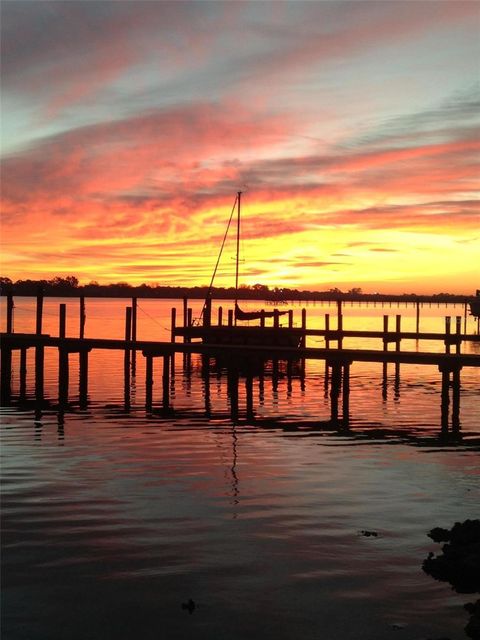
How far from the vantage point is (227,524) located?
1205 cm

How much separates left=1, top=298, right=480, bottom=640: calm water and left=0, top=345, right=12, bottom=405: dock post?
215 inches

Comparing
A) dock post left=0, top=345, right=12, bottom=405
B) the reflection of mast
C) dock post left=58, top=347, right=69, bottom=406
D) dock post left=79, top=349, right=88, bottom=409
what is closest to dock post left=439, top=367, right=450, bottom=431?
the reflection of mast

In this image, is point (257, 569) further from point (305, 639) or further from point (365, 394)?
point (365, 394)

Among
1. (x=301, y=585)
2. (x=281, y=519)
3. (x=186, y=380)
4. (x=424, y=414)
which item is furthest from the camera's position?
(x=186, y=380)

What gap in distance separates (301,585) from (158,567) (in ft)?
6.18

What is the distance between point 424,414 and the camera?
25422 millimetres

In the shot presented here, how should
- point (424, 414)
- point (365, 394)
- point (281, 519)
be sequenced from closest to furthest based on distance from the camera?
point (281, 519)
point (424, 414)
point (365, 394)

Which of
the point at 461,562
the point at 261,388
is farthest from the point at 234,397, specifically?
the point at 461,562

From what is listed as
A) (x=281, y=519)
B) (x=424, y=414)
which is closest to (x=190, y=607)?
(x=281, y=519)

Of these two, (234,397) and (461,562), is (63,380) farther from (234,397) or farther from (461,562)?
(461,562)

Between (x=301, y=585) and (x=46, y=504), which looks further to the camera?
(x=46, y=504)

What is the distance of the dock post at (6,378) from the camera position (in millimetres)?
28627

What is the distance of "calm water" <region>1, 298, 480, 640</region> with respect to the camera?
28.6 feet

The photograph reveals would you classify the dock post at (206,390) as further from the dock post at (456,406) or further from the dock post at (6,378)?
the dock post at (456,406)
